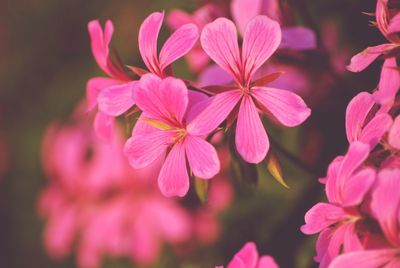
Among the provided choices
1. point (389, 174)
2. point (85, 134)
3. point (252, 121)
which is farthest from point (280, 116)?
point (85, 134)

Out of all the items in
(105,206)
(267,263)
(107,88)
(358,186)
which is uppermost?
(107,88)

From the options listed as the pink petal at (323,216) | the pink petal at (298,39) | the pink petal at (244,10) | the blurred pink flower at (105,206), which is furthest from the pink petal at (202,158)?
the blurred pink flower at (105,206)

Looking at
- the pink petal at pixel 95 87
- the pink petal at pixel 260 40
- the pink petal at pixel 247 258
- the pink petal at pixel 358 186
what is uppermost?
the pink petal at pixel 260 40

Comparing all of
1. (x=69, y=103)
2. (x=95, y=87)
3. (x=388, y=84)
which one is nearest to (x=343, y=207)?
(x=388, y=84)

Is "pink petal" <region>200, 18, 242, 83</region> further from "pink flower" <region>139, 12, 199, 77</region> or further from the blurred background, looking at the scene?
the blurred background

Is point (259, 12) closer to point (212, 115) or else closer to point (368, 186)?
point (212, 115)

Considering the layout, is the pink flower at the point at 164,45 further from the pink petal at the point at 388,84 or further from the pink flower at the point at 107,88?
the pink petal at the point at 388,84
